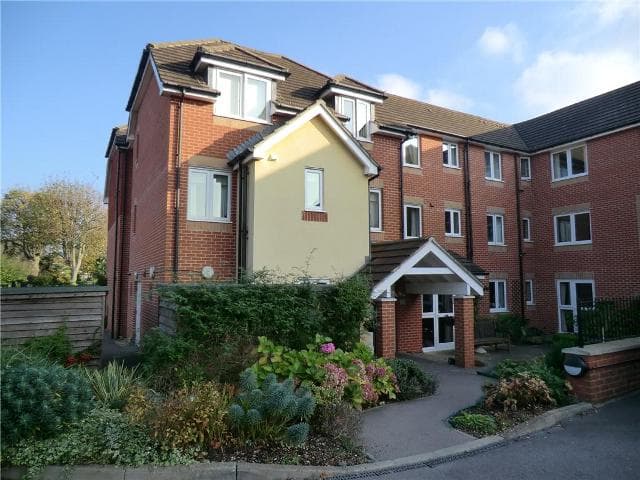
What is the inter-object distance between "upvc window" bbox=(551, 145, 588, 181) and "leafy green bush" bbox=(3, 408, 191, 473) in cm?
1913

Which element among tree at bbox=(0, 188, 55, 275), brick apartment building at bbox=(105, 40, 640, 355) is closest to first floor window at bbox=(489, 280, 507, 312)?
brick apartment building at bbox=(105, 40, 640, 355)

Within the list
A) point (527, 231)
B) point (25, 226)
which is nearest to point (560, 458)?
point (527, 231)

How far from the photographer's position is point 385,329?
10.8 metres

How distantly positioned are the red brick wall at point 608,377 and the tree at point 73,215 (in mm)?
31468

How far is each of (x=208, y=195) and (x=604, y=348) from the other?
9482 millimetres

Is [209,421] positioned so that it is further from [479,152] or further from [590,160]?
[590,160]

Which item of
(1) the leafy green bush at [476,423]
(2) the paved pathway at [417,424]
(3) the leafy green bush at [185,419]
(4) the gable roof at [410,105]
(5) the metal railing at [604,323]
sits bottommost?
(2) the paved pathway at [417,424]

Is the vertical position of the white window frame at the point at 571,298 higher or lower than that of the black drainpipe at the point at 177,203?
lower

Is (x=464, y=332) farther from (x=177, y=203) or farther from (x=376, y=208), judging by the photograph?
(x=177, y=203)

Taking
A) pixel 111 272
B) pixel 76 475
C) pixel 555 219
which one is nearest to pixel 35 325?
pixel 76 475

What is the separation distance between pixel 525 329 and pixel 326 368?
13.4 metres

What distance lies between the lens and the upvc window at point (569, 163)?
18562mm

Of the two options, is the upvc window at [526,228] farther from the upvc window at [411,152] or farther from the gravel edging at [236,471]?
the gravel edging at [236,471]

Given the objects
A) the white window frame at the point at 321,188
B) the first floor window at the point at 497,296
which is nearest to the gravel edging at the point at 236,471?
the white window frame at the point at 321,188
